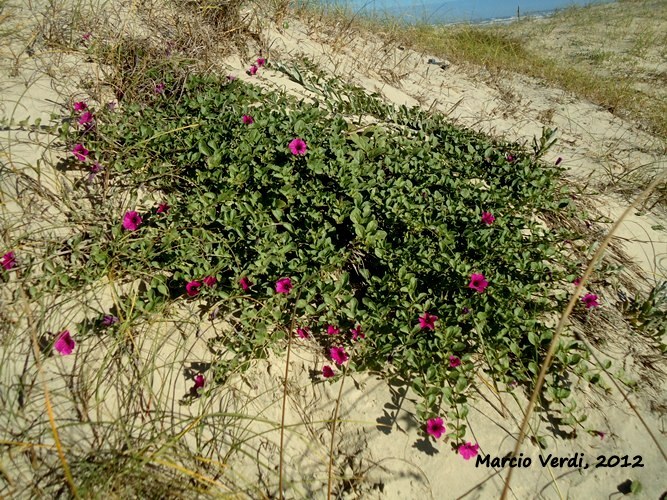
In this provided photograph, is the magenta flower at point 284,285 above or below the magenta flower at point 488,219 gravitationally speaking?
below

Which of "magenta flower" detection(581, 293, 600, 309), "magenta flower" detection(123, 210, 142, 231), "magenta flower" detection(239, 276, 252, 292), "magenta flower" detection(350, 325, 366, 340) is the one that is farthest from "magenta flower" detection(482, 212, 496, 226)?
"magenta flower" detection(123, 210, 142, 231)

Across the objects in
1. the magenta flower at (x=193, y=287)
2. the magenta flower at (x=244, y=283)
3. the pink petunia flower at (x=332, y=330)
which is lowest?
the pink petunia flower at (x=332, y=330)

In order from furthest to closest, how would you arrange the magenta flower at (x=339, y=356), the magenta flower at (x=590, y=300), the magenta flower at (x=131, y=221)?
1. the magenta flower at (x=590, y=300)
2. the magenta flower at (x=131, y=221)
3. the magenta flower at (x=339, y=356)

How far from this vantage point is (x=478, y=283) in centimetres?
221

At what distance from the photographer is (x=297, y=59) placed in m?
4.45

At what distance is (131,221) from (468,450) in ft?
6.68

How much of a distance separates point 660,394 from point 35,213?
3.50 metres

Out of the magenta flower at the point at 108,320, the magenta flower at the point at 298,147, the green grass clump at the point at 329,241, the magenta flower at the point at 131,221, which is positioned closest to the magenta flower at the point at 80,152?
the green grass clump at the point at 329,241

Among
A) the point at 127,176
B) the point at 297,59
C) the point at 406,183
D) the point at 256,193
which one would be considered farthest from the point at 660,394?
the point at 297,59

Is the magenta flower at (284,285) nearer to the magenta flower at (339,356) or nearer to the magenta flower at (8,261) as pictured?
the magenta flower at (339,356)

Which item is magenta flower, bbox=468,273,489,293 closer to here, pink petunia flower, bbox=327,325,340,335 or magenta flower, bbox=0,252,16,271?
pink petunia flower, bbox=327,325,340,335

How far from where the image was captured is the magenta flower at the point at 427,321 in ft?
6.93

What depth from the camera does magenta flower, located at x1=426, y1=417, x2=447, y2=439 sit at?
1902 mm

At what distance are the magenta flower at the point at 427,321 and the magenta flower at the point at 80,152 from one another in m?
2.17
